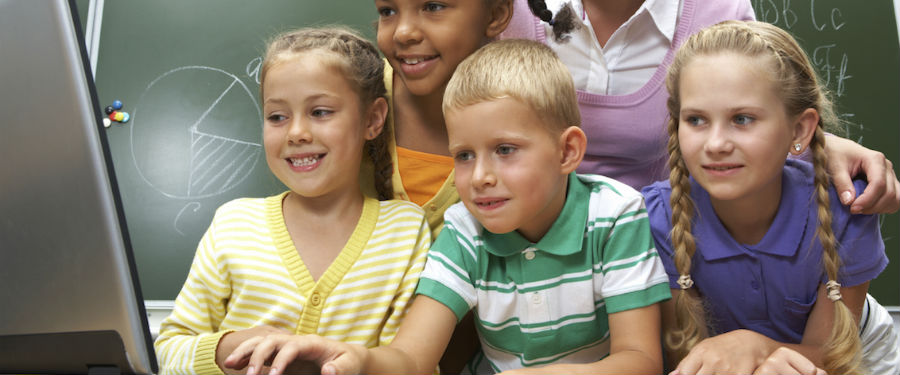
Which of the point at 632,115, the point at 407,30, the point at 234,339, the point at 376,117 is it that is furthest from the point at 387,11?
the point at 234,339

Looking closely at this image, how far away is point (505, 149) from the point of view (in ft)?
3.23

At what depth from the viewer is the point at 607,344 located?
105cm

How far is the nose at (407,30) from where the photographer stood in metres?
1.18

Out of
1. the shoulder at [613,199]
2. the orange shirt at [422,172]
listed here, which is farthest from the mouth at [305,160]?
the shoulder at [613,199]

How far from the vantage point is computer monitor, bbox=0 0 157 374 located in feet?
1.78

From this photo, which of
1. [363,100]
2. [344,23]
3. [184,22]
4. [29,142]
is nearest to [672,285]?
[363,100]

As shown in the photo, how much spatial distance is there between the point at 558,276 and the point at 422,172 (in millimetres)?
377

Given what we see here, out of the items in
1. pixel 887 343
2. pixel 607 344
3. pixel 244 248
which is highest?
pixel 244 248

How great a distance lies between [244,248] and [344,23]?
1.27 m

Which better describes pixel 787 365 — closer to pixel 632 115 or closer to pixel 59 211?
pixel 632 115

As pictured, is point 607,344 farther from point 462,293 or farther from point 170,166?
point 170,166

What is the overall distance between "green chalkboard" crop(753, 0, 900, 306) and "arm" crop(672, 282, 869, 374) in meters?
1.09

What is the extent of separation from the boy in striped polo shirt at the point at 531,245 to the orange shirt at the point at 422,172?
206 millimetres

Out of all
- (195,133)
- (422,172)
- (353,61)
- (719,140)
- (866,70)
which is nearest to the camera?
(719,140)
